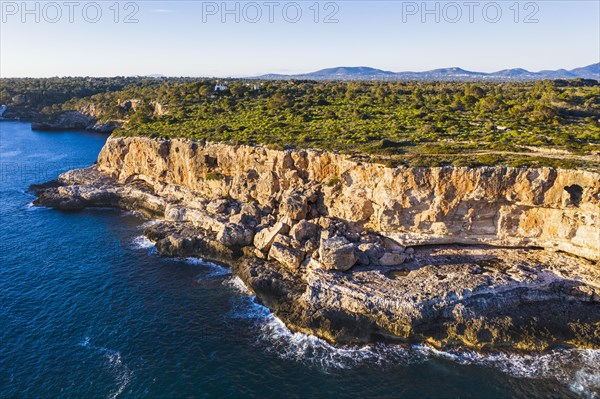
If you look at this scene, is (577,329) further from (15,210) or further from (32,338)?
→ (15,210)

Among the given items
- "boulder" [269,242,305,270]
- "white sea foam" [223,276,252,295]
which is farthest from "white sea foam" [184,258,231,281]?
"boulder" [269,242,305,270]

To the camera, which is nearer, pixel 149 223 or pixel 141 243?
pixel 141 243

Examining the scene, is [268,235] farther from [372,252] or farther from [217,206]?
[372,252]

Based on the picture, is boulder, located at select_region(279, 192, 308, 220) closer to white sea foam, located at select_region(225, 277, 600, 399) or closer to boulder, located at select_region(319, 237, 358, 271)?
boulder, located at select_region(319, 237, 358, 271)

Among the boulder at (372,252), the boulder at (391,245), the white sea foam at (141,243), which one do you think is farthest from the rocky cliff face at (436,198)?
the white sea foam at (141,243)

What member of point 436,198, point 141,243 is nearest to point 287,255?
point 436,198

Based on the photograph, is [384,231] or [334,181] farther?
[334,181]

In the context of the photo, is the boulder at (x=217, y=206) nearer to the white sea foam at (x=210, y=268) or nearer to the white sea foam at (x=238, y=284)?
the white sea foam at (x=210, y=268)

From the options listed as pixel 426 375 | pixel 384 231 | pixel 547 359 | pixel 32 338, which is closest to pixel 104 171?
pixel 32 338
